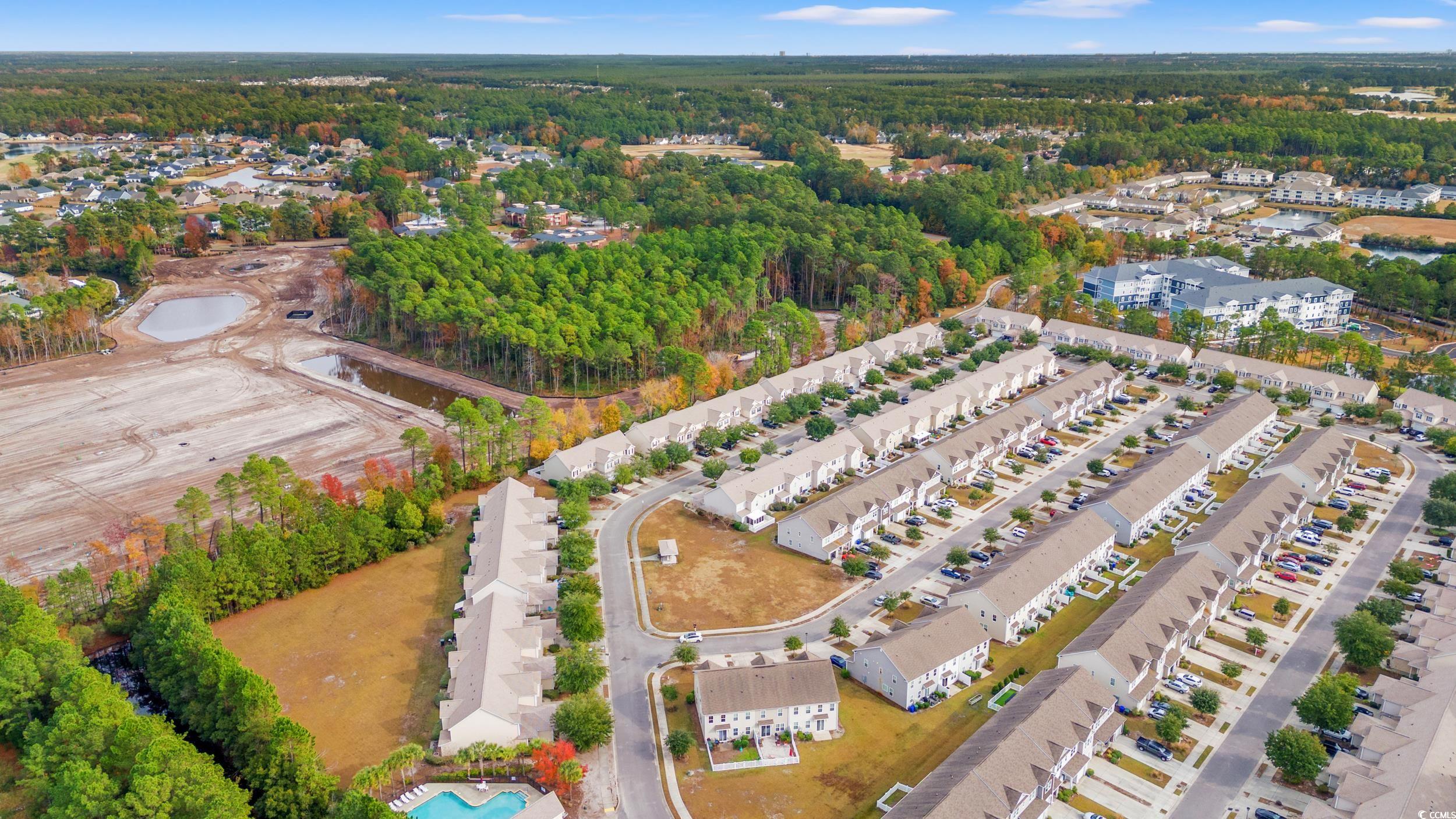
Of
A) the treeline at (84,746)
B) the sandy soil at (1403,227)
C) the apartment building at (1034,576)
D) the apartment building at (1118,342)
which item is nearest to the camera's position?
the treeline at (84,746)

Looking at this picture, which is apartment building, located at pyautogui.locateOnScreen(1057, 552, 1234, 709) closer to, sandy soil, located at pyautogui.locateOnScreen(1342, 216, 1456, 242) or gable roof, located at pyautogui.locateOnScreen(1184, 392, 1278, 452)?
gable roof, located at pyautogui.locateOnScreen(1184, 392, 1278, 452)

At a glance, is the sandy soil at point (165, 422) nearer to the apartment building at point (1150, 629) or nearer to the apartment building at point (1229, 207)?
the apartment building at point (1150, 629)

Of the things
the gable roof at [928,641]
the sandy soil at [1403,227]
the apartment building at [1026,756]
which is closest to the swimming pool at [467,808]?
the apartment building at [1026,756]

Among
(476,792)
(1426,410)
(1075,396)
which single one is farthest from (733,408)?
(1426,410)

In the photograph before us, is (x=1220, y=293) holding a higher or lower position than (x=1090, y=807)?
higher

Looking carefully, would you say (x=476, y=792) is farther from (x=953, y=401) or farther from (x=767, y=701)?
(x=953, y=401)

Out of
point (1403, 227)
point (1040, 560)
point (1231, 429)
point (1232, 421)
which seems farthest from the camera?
point (1403, 227)

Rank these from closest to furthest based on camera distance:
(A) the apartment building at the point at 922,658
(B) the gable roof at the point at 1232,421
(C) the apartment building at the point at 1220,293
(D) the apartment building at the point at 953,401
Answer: (A) the apartment building at the point at 922,658, (B) the gable roof at the point at 1232,421, (D) the apartment building at the point at 953,401, (C) the apartment building at the point at 1220,293
